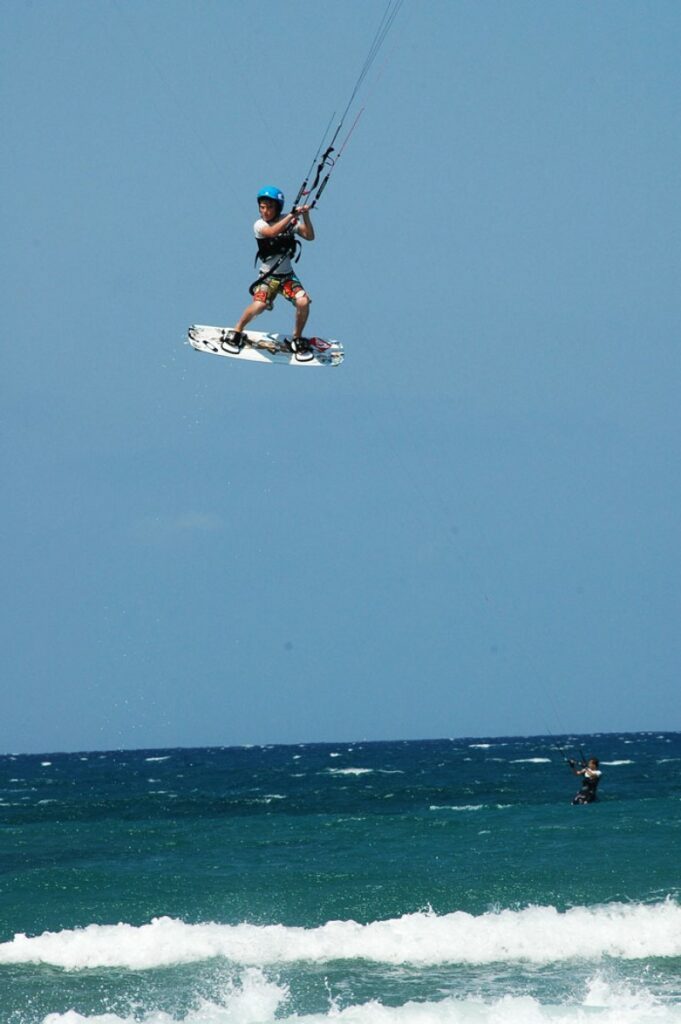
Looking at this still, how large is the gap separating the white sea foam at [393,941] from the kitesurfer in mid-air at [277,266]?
866cm

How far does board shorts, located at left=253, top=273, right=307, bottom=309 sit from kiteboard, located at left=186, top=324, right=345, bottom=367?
730mm

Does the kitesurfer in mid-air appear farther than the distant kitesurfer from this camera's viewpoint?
No

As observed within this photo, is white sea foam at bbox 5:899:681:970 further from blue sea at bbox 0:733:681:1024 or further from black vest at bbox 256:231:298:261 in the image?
black vest at bbox 256:231:298:261

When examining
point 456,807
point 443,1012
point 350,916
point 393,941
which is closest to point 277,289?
point 443,1012

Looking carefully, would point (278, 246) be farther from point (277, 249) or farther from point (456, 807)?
point (456, 807)

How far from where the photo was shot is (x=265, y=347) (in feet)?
51.4

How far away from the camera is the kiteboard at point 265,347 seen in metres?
15.6

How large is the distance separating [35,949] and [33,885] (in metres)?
5.52

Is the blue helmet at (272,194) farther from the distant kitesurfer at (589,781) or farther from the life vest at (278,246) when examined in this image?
the distant kitesurfer at (589,781)

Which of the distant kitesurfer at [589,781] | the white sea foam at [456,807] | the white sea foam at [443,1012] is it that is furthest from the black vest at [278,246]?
the white sea foam at [456,807]

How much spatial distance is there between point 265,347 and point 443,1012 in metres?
7.87

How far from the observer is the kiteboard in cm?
1561

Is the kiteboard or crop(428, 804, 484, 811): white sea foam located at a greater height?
the kiteboard

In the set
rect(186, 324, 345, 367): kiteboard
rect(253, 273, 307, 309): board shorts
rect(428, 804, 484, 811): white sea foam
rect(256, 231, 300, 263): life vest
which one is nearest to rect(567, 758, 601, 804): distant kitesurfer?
rect(428, 804, 484, 811): white sea foam
